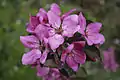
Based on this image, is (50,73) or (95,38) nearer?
(95,38)

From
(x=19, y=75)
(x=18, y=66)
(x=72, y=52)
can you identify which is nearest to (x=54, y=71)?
(x=72, y=52)

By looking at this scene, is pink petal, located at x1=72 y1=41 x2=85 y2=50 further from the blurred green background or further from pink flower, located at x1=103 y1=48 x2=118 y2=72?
pink flower, located at x1=103 y1=48 x2=118 y2=72

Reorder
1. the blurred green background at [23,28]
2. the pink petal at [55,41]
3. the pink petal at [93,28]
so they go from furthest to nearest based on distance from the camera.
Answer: the blurred green background at [23,28] → the pink petal at [93,28] → the pink petal at [55,41]

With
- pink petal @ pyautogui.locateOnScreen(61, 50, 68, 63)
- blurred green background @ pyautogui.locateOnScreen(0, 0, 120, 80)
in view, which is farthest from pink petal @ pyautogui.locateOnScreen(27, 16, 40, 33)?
blurred green background @ pyautogui.locateOnScreen(0, 0, 120, 80)

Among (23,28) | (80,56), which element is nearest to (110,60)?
(23,28)

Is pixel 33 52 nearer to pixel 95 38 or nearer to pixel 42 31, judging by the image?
pixel 42 31

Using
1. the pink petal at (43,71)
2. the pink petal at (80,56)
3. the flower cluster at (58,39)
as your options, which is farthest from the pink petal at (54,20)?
the pink petal at (43,71)

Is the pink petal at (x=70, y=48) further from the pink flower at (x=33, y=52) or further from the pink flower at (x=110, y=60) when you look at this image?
the pink flower at (x=110, y=60)

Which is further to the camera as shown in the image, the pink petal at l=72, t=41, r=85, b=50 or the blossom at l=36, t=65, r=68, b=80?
the blossom at l=36, t=65, r=68, b=80
